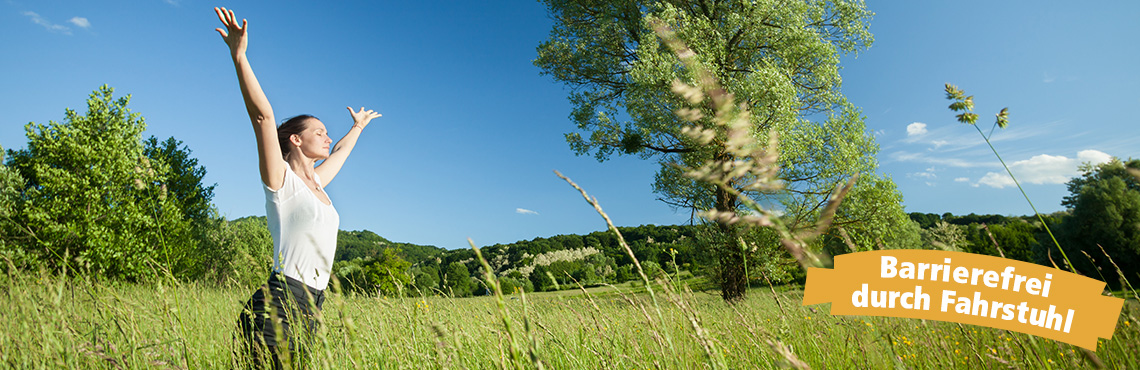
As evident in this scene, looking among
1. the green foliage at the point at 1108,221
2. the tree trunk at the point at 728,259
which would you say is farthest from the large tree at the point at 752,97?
the green foliage at the point at 1108,221

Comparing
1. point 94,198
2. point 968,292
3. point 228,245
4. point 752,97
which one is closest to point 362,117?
point 968,292

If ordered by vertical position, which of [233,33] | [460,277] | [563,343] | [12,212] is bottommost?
[563,343]

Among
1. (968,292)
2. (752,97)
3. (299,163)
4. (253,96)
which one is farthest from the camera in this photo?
(752,97)

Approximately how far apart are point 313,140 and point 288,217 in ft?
2.03

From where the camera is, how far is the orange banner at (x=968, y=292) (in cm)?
255

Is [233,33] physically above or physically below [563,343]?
above

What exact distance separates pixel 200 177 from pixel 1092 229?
110 feet

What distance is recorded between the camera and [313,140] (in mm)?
2889

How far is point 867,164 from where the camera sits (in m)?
11.1

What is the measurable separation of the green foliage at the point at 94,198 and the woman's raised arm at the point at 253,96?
44.6 ft

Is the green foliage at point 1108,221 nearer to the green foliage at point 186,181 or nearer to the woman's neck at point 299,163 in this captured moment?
the woman's neck at point 299,163

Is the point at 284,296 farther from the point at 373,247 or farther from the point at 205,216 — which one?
the point at 373,247

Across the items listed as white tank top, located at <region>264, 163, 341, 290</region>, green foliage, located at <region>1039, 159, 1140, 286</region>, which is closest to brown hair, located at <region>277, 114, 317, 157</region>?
white tank top, located at <region>264, 163, 341, 290</region>

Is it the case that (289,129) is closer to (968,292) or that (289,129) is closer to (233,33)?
(233,33)
